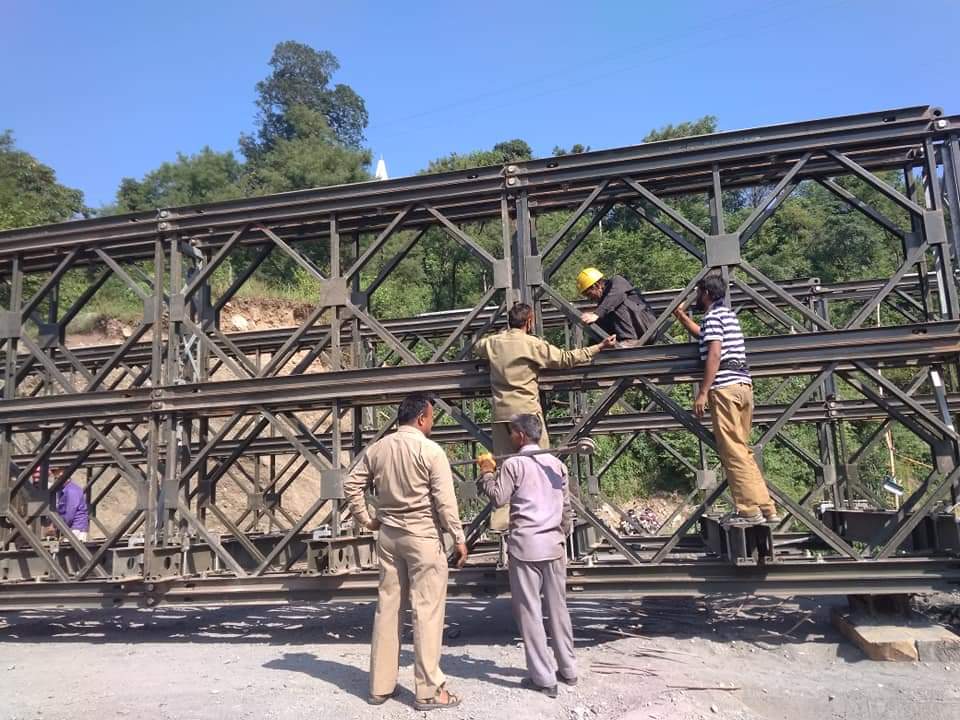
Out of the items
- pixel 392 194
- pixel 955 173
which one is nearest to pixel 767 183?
pixel 955 173

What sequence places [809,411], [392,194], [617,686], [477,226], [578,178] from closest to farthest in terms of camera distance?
1. [617,686]
2. [578,178]
3. [392,194]
4. [809,411]
5. [477,226]

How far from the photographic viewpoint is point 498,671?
5973 mm

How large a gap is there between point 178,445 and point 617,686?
5.42 metres

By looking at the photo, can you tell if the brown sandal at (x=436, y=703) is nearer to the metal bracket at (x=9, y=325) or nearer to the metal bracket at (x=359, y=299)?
the metal bracket at (x=359, y=299)

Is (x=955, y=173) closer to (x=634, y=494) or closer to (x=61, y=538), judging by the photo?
(x=61, y=538)

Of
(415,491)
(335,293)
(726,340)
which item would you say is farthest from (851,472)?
(415,491)

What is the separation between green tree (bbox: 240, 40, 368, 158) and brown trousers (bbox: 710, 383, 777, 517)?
66.4 metres

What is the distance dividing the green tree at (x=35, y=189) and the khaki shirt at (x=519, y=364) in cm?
3255

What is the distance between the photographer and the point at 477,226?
38688mm

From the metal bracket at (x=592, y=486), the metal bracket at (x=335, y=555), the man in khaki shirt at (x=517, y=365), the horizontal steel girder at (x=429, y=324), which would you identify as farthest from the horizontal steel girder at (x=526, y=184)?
the metal bracket at (x=592, y=486)

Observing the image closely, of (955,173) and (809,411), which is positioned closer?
(955,173)

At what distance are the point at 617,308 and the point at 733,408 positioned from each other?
59.0 inches

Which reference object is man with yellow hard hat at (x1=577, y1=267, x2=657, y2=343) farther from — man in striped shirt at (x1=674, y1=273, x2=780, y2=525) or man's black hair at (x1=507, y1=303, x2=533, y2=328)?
man in striped shirt at (x1=674, y1=273, x2=780, y2=525)

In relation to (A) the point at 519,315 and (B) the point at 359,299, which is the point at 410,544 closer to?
(A) the point at 519,315
